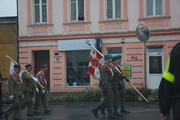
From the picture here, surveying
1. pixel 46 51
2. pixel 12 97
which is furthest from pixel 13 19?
pixel 12 97

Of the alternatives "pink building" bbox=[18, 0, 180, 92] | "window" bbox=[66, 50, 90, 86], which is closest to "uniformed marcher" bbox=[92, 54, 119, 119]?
"pink building" bbox=[18, 0, 180, 92]

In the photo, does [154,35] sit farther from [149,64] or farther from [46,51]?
[46,51]

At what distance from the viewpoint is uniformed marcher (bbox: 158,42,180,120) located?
13.0 ft

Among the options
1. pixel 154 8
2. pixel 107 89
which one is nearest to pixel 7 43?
pixel 154 8

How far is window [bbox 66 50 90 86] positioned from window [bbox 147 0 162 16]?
16.2ft

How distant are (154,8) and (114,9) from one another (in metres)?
Result: 2.55

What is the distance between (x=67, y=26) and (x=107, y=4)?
301 cm

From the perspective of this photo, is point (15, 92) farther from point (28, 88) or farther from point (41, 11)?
point (41, 11)

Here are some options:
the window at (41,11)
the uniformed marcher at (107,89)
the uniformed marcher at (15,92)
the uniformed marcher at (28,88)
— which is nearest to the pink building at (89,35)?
the window at (41,11)

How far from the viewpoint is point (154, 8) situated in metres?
21.9

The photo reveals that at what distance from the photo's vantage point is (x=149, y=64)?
73.2 ft

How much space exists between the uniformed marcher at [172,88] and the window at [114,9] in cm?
1872

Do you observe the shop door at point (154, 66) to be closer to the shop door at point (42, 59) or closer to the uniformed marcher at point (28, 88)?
the shop door at point (42, 59)

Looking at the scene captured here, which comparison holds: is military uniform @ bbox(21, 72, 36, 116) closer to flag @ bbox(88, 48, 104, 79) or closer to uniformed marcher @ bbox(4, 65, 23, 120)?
uniformed marcher @ bbox(4, 65, 23, 120)
